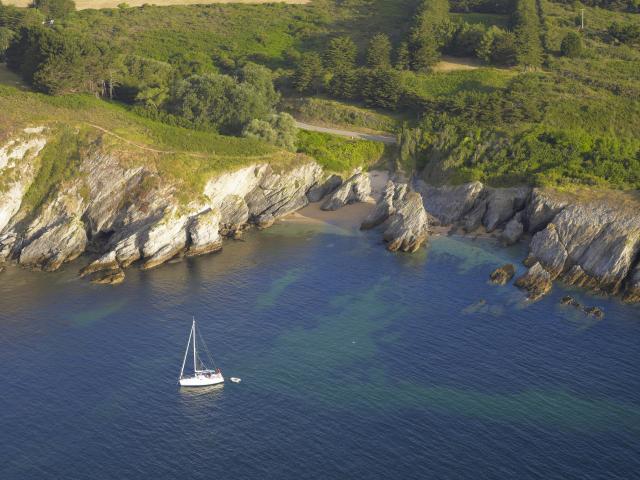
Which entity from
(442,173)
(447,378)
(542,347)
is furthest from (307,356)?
(442,173)

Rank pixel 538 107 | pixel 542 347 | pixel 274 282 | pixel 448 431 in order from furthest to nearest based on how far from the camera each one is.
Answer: pixel 538 107, pixel 274 282, pixel 542 347, pixel 448 431

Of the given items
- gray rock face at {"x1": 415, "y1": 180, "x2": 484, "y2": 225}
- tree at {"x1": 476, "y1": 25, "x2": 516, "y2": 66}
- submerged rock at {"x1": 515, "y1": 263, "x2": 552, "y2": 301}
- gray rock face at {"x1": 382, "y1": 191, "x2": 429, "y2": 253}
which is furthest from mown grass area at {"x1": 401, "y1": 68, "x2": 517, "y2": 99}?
submerged rock at {"x1": 515, "y1": 263, "x2": 552, "y2": 301}

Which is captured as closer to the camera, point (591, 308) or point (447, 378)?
point (447, 378)

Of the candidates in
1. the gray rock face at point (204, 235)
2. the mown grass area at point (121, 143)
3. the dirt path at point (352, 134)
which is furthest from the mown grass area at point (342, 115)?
the gray rock face at point (204, 235)

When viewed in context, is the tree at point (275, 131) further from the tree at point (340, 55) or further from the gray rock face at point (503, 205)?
the gray rock face at point (503, 205)

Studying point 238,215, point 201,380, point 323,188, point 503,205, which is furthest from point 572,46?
point 201,380

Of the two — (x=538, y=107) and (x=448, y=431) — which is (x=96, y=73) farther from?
(x=448, y=431)
